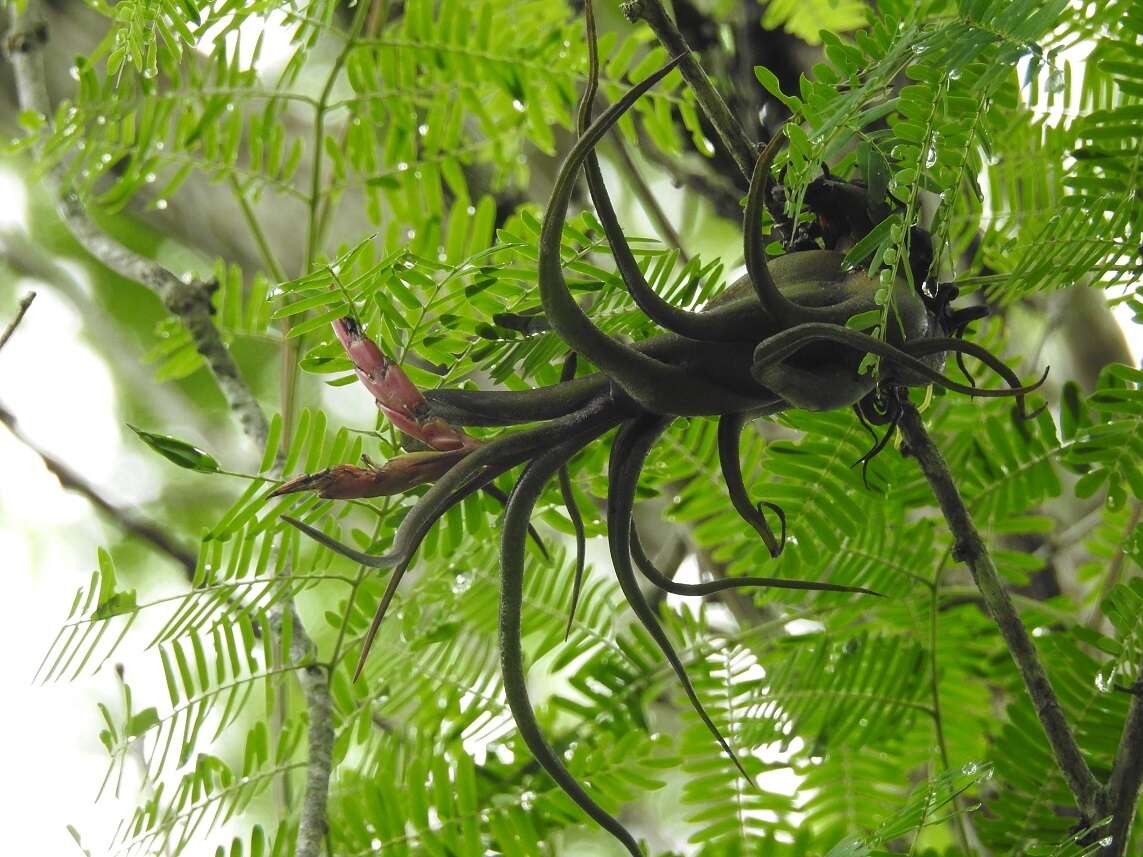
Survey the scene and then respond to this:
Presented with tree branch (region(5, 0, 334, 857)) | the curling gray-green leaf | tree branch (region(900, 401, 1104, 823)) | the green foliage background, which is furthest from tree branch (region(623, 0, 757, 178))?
tree branch (region(5, 0, 334, 857))

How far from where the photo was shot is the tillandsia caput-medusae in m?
0.39

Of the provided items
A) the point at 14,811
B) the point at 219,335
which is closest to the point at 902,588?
the point at 219,335

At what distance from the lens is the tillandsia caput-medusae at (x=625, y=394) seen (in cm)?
39

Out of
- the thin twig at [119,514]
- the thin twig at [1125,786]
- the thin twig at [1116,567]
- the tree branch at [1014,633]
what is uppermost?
the thin twig at [119,514]

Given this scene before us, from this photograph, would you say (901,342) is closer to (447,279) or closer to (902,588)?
(447,279)

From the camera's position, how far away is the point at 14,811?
1201mm

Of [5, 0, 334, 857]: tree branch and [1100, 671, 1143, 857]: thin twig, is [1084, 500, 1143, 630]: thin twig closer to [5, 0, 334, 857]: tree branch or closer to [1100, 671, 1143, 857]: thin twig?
[1100, 671, 1143, 857]: thin twig

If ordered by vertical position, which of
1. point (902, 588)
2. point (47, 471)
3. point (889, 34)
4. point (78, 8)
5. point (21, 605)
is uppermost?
point (78, 8)

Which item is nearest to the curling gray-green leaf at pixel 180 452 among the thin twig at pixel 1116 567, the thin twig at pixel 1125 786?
the thin twig at pixel 1125 786

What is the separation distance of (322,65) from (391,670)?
1333mm

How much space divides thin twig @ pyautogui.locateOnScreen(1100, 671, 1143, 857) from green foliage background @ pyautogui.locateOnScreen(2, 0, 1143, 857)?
0.08 ft

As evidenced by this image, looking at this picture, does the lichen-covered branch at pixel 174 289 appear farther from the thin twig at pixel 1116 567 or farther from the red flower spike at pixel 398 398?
the thin twig at pixel 1116 567

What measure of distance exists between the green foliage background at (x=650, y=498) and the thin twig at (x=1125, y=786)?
24 millimetres

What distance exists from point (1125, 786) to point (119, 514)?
0.94 m
